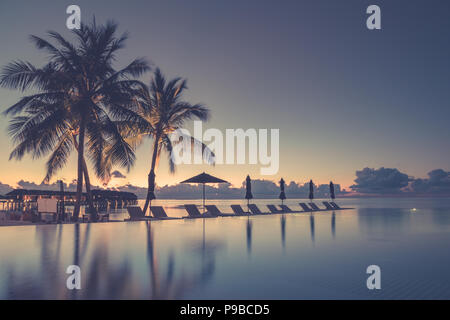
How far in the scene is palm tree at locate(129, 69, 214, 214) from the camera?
64.4 ft

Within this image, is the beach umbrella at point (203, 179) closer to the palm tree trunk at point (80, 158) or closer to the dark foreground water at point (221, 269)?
the palm tree trunk at point (80, 158)

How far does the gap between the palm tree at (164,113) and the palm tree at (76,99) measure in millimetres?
2881

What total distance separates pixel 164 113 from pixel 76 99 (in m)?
5.03

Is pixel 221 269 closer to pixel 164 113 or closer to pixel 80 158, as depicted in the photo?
pixel 80 158

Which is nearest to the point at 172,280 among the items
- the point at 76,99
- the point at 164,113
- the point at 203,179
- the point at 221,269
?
the point at 221,269

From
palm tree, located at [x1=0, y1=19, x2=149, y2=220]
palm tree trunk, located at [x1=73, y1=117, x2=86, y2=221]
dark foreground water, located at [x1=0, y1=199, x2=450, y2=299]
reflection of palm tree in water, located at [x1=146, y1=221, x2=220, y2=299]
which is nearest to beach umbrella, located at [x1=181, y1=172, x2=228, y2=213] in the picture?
palm tree, located at [x1=0, y1=19, x2=149, y2=220]

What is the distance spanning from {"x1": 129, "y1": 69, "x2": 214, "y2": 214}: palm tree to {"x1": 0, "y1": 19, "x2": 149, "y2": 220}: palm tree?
2.88 metres

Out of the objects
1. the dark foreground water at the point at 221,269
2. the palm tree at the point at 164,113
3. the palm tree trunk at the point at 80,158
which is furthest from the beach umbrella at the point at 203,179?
the dark foreground water at the point at 221,269

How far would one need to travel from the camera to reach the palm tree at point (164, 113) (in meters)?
19.6

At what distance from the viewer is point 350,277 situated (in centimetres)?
524

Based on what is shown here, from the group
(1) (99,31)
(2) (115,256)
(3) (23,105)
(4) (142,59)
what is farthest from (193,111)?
(2) (115,256)

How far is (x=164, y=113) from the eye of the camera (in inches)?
774
